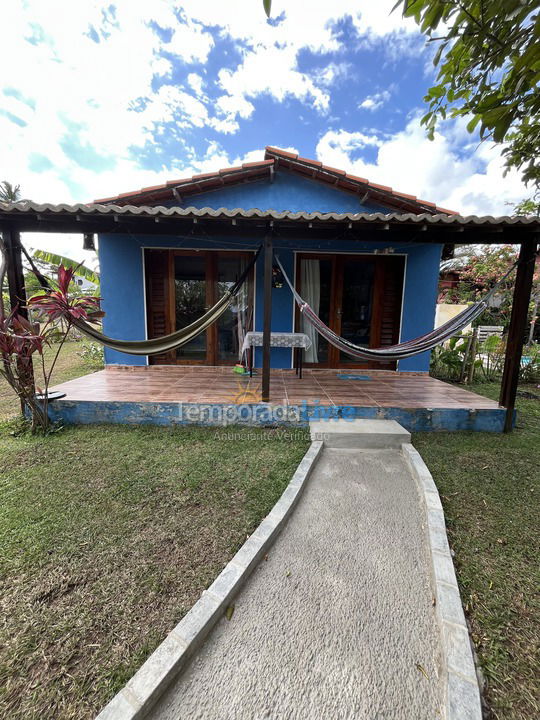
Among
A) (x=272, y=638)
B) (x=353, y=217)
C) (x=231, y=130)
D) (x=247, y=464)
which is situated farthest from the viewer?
(x=231, y=130)

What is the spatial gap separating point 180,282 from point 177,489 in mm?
4054

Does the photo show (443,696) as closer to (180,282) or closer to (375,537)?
(375,537)

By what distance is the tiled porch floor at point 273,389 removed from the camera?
3.87m

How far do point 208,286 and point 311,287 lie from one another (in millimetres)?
1855

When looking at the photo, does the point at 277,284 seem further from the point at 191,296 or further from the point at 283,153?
the point at 283,153

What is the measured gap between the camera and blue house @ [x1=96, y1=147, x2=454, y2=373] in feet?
17.4

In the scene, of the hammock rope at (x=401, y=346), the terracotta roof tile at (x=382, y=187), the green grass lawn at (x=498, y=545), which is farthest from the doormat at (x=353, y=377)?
the terracotta roof tile at (x=382, y=187)

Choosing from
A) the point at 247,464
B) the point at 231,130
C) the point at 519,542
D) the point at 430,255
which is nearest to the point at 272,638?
the point at 247,464

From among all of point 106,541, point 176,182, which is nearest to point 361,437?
point 106,541

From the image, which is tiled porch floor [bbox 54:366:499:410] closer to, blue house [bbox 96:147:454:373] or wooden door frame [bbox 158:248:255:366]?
wooden door frame [bbox 158:248:255:366]

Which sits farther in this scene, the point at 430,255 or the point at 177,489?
the point at 430,255

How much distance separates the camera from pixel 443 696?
1.16 meters

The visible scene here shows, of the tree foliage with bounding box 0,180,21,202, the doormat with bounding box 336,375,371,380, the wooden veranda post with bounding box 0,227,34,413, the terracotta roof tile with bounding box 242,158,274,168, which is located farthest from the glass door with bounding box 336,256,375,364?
the tree foliage with bounding box 0,180,21,202

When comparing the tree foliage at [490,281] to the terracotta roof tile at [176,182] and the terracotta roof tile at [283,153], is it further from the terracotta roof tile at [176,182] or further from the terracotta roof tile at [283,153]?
Answer: the terracotta roof tile at [176,182]
